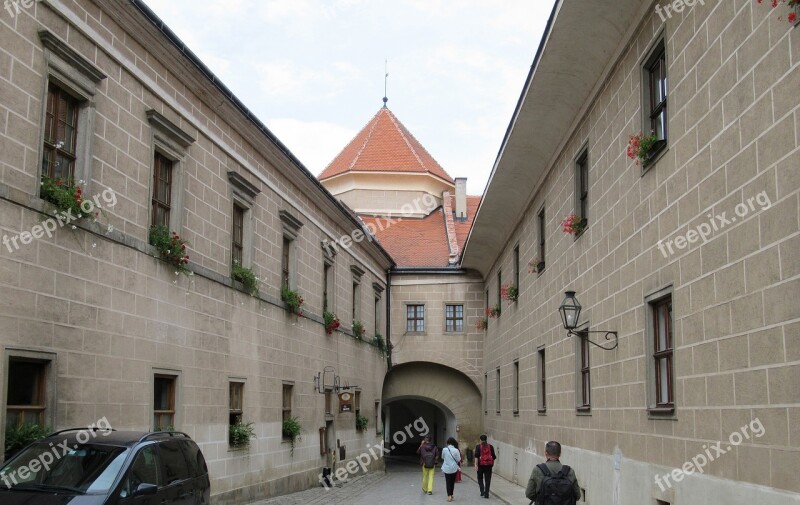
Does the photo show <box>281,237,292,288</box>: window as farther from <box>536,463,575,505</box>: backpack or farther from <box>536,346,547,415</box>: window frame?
<box>536,463,575,505</box>: backpack

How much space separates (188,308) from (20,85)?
5744mm

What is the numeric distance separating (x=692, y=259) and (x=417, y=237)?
A: 29717 millimetres

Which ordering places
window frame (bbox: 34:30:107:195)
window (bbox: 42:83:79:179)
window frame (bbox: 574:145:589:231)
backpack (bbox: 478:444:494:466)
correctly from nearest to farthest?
window frame (bbox: 34:30:107:195)
window (bbox: 42:83:79:179)
window frame (bbox: 574:145:589:231)
backpack (bbox: 478:444:494:466)

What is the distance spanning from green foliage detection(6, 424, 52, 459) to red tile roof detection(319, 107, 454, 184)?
1296 inches

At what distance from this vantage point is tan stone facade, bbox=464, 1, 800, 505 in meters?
7.88

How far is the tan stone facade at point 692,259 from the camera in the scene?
25.9 ft

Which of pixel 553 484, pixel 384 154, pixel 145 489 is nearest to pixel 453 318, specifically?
pixel 384 154

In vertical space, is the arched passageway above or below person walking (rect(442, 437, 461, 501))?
above

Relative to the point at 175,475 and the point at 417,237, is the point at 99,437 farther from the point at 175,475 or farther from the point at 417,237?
the point at 417,237

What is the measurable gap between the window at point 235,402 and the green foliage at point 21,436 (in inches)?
274

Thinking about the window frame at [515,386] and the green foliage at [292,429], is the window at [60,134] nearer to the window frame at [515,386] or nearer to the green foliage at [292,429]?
the green foliage at [292,429]

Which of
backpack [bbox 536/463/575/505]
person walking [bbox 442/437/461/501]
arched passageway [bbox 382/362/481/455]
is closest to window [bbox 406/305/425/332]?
arched passageway [bbox 382/362/481/455]

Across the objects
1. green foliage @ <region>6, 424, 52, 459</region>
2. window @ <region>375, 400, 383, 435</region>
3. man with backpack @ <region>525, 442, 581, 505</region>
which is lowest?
window @ <region>375, 400, 383, 435</region>

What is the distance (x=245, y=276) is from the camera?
18.2 m
